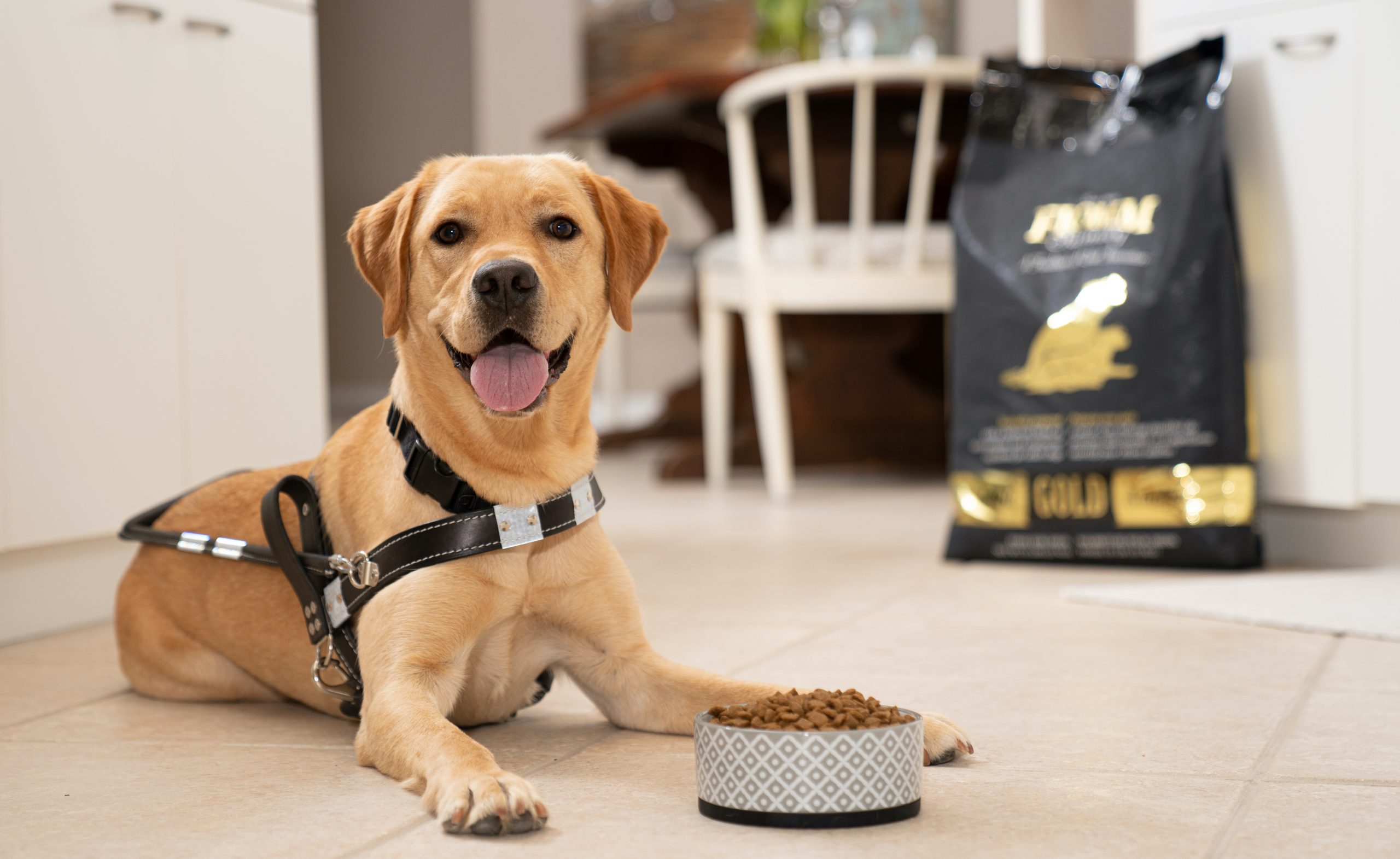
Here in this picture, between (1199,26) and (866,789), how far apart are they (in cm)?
215

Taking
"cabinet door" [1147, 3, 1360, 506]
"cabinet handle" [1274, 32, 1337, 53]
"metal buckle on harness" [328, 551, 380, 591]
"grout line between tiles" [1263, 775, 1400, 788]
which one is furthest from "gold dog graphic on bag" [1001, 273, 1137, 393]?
"metal buckle on harness" [328, 551, 380, 591]

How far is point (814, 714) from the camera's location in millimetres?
1122

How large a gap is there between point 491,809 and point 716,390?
3016mm

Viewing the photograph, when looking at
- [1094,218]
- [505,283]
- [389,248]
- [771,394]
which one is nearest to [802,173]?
[771,394]

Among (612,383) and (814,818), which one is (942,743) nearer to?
(814,818)

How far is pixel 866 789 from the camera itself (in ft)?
3.66

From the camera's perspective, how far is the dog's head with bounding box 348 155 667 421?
1395mm

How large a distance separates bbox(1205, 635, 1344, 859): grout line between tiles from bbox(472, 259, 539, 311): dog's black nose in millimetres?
816

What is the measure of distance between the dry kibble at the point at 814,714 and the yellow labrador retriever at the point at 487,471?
0.63ft

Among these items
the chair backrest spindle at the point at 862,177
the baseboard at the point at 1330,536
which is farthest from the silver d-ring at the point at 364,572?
the chair backrest spindle at the point at 862,177

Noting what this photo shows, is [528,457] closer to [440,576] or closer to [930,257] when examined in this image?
[440,576]

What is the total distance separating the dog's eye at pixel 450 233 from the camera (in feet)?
4.80

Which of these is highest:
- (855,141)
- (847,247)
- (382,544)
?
(855,141)

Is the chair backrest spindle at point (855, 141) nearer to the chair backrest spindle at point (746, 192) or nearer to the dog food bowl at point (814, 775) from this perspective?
the chair backrest spindle at point (746, 192)
